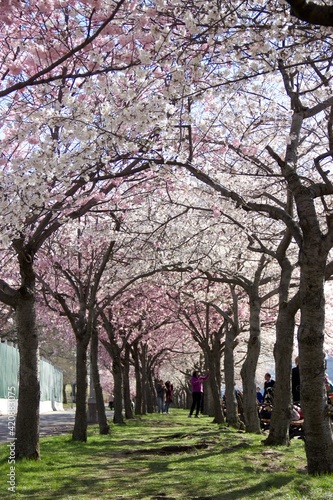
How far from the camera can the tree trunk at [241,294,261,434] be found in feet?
48.6

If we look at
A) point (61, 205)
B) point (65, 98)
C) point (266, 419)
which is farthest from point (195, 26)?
point (266, 419)

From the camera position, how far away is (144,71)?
6781 mm

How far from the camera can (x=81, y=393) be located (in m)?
13.8

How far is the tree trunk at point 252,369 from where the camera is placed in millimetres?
14812

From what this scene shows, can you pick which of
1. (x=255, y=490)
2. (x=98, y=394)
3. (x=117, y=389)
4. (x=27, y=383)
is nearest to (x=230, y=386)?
(x=117, y=389)

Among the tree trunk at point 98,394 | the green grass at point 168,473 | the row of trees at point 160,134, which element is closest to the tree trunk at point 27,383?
the row of trees at point 160,134

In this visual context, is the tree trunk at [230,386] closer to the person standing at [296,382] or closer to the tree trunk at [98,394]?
the person standing at [296,382]

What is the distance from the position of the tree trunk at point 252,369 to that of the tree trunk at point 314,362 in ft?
23.1

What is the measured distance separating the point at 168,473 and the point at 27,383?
2.51 m

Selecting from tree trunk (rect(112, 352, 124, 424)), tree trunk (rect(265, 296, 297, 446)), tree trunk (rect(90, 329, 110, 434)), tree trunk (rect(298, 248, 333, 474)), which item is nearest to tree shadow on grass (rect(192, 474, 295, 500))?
tree trunk (rect(298, 248, 333, 474))

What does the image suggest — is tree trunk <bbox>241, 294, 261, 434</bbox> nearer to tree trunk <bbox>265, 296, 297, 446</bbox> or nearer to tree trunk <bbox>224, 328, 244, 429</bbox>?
tree trunk <bbox>265, 296, 297, 446</bbox>

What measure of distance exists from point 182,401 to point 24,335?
69.6 metres

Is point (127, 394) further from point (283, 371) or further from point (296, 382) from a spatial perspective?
Answer: point (283, 371)

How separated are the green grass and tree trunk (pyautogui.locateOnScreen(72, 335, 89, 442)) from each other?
0.54 metres
